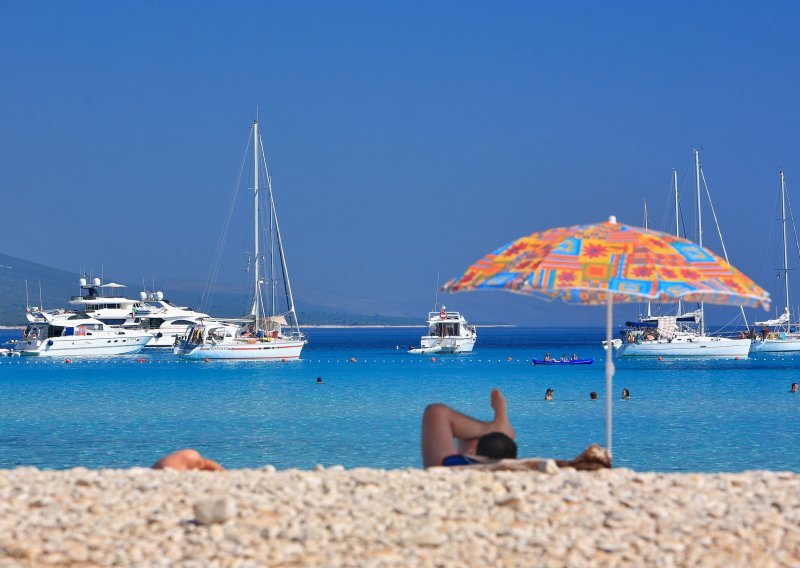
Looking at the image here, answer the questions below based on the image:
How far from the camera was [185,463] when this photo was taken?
8.82 meters

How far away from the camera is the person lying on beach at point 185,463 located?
8789mm

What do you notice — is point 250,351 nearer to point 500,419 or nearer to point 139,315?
point 139,315

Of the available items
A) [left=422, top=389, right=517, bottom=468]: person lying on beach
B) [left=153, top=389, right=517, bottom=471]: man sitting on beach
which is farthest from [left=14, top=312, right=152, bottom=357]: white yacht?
[left=422, top=389, right=517, bottom=468]: person lying on beach

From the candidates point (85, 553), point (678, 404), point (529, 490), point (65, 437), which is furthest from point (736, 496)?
point (678, 404)

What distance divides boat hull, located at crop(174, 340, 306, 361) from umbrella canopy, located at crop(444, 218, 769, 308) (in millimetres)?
53704

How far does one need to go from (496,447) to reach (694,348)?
57.7 meters

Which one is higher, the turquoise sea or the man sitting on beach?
the man sitting on beach

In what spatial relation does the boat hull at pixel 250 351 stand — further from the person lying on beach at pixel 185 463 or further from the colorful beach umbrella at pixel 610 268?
the colorful beach umbrella at pixel 610 268

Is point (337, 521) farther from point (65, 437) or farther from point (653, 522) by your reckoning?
point (65, 437)

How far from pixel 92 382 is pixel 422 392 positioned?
48.6ft

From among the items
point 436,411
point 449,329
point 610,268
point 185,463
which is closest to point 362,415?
point 185,463

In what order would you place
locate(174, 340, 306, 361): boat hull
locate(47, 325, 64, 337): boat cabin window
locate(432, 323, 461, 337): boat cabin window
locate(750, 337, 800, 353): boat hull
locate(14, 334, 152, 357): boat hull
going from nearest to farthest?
1. locate(174, 340, 306, 361): boat hull
2. locate(750, 337, 800, 353): boat hull
3. locate(14, 334, 152, 357): boat hull
4. locate(432, 323, 461, 337): boat cabin window
5. locate(47, 325, 64, 337): boat cabin window

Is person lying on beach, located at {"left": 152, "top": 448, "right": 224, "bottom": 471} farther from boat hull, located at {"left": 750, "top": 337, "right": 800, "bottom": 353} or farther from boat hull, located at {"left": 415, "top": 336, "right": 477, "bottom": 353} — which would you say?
boat hull, located at {"left": 750, "top": 337, "right": 800, "bottom": 353}

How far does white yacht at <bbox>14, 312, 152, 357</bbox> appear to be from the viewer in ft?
244
